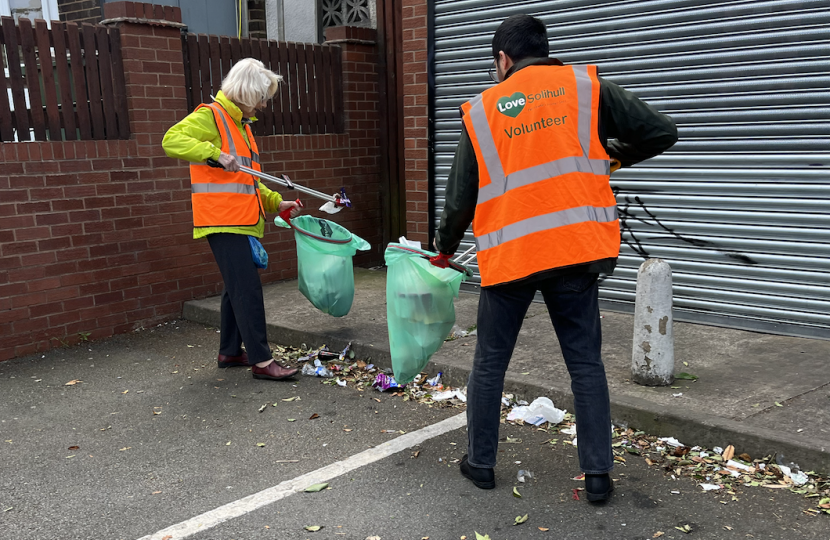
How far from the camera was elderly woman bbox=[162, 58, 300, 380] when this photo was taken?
4.87 metres

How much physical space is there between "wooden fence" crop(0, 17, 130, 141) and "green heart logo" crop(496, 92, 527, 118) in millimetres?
4361

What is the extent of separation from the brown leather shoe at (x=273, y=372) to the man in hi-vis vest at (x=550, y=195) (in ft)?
6.97

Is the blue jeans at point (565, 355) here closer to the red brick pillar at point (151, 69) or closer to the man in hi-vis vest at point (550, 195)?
the man in hi-vis vest at point (550, 195)

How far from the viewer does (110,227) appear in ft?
21.2

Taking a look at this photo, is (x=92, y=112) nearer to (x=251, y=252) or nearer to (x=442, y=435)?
(x=251, y=252)

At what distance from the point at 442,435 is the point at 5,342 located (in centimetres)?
371

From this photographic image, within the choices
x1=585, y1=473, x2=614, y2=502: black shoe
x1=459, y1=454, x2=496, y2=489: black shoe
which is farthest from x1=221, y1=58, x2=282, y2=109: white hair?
x1=585, y1=473, x2=614, y2=502: black shoe

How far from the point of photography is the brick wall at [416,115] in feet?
24.3

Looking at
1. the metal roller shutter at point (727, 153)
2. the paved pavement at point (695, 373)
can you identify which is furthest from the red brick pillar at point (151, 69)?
the metal roller shutter at point (727, 153)

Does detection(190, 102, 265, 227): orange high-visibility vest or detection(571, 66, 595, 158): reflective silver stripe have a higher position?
detection(571, 66, 595, 158): reflective silver stripe

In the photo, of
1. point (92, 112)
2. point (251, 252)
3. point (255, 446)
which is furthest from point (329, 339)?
point (92, 112)

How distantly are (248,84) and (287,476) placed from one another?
2557 mm

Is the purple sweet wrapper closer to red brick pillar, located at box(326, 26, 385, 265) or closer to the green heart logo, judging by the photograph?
the green heart logo

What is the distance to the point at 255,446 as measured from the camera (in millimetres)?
4137
